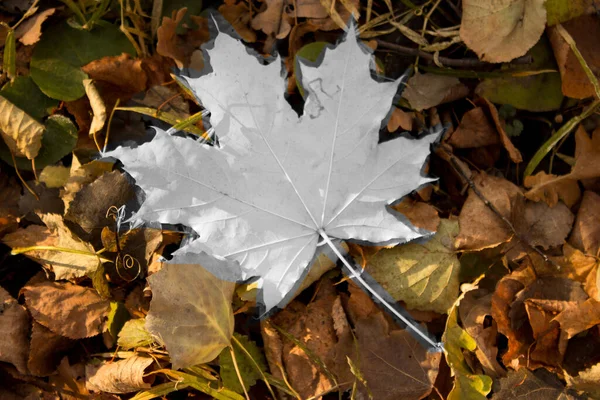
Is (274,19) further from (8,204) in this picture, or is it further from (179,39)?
(8,204)

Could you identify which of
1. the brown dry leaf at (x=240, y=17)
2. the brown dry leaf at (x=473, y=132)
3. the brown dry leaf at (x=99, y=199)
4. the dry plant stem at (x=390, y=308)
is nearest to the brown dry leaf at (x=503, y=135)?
the brown dry leaf at (x=473, y=132)

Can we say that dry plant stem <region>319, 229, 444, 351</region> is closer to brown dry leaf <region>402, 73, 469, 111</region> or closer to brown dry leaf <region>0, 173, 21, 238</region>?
brown dry leaf <region>402, 73, 469, 111</region>

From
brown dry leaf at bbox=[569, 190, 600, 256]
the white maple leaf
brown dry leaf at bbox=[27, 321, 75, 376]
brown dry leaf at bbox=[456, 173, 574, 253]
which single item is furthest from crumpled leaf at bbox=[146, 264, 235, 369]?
brown dry leaf at bbox=[569, 190, 600, 256]

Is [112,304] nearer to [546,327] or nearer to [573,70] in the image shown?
[546,327]

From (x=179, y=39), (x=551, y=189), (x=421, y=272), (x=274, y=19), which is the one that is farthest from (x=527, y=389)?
(x=179, y=39)

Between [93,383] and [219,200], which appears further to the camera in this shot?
[93,383]

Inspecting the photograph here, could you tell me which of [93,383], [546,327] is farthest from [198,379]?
[546,327]
